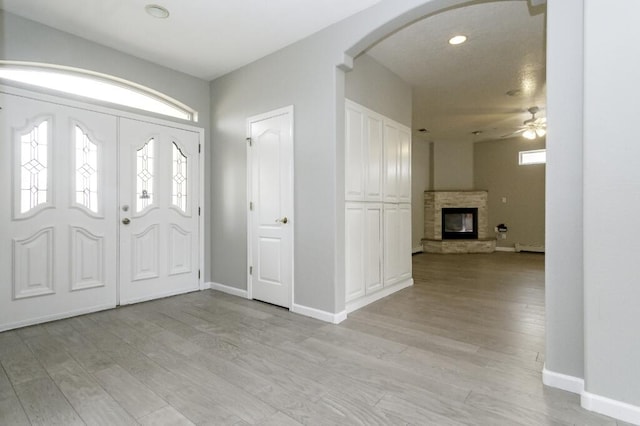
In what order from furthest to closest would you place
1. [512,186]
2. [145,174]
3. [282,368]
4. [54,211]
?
[512,186], [145,174], [54,211], [282,368]

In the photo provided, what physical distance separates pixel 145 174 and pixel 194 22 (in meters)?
1.80

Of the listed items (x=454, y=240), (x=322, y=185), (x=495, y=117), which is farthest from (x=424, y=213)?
(x=322, y=185)

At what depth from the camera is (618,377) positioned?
1.66 metres

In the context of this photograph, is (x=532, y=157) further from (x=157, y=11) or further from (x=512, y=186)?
(x=157, y=11)

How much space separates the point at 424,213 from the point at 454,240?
1040 mm

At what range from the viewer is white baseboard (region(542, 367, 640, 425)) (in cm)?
162

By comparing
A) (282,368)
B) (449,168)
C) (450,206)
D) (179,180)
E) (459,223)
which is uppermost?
(449,168)

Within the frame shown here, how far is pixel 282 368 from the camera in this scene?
218 centimetres

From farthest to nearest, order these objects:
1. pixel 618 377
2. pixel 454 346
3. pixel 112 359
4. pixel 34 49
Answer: pixel 34 49 → pixel 454 346 → pixel 112 359 → pixel 618 377

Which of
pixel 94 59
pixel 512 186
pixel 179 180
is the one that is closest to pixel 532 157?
pixel 512 186

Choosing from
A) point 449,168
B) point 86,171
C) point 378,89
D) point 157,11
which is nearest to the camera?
point 157,11

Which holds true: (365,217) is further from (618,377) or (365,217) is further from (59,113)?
(59,113)

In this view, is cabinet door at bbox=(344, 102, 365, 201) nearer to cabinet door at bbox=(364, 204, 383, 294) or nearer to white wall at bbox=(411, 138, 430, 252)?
cabinet door at bbox=(364, 204, 383, 294)

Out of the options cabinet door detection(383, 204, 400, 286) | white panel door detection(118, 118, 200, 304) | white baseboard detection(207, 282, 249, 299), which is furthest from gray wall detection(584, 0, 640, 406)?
white panel door detection(118, 118, 200, 304)
